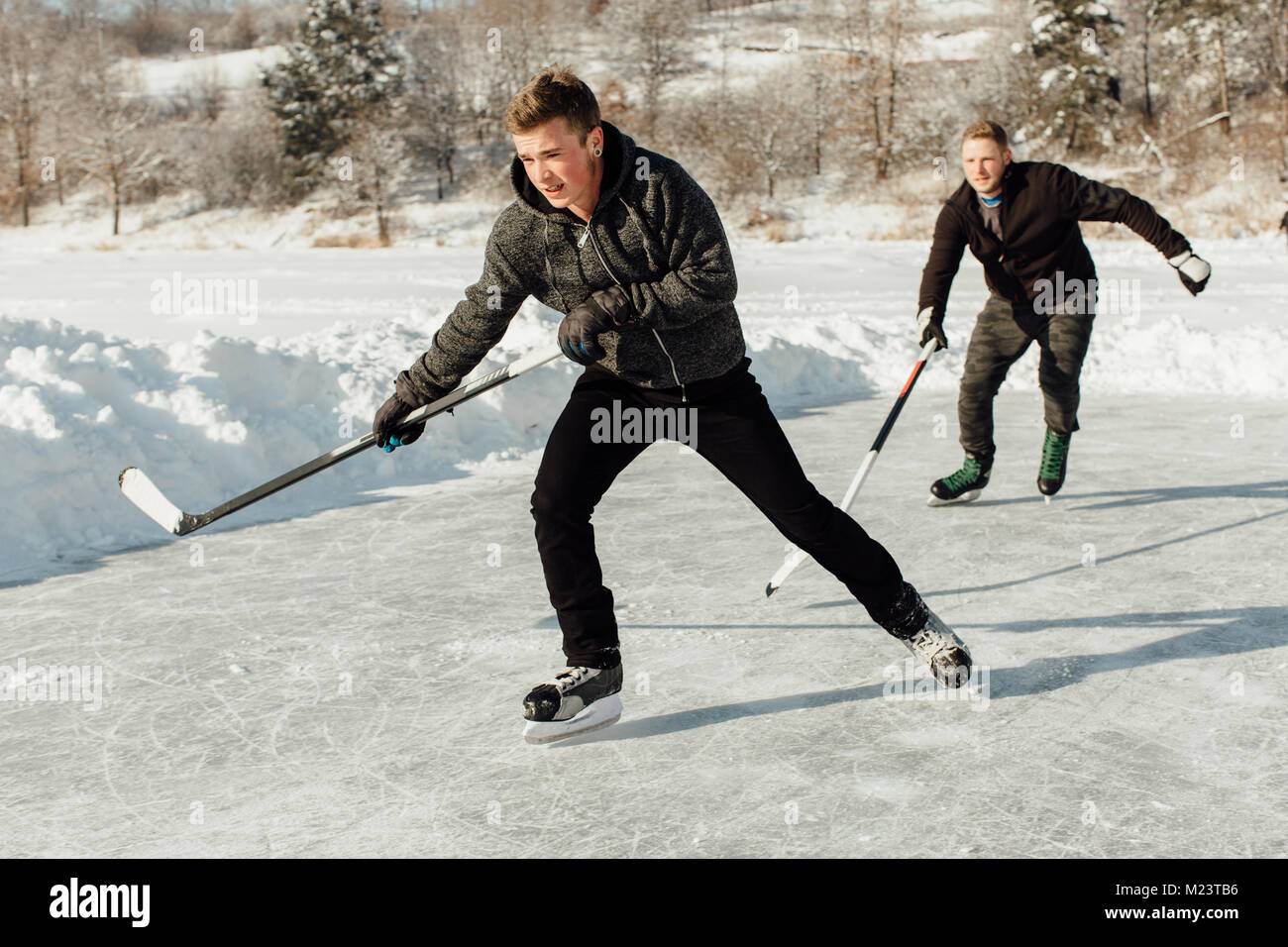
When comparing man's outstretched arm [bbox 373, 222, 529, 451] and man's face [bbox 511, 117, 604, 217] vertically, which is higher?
man's face [bbox 511, 117, 604, 217]

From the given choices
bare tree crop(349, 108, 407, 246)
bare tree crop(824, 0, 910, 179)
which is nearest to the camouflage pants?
bare tree crop(349, 108, 407, 246)

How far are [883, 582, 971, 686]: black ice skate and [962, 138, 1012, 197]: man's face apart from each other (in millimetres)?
2081

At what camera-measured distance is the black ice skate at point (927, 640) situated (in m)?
2.94

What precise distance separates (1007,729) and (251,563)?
9.29 feet

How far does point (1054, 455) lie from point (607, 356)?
287 centimetres

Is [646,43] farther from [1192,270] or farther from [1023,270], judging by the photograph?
[1192,270]

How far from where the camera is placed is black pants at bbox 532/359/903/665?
8.88 feet

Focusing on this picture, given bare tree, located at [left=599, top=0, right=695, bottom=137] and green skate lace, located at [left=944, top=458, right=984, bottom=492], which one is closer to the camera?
green skate lace, located at [left=944, top=458, right=984, bottom=492]

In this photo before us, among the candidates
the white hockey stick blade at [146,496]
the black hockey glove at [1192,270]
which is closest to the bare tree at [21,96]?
the white hockey stick blade at [146,496]

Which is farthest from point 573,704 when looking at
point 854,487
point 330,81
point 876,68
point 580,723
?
point 330,81

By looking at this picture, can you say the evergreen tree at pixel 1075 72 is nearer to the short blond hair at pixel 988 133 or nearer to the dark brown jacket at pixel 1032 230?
the dark brown jacket at pixel 1032 230

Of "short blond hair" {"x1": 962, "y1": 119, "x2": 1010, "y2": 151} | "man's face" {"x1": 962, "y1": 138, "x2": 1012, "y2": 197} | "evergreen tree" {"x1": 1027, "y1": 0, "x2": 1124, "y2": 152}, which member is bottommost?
"man's face" {"x1": 962, "y1": 138, "x2": 1012, "y2": 197}

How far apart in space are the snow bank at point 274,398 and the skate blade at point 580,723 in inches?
98.1

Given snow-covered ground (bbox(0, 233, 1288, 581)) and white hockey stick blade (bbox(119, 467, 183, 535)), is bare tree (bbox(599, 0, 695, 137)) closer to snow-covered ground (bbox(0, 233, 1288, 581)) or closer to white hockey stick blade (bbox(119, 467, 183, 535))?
snow-covered ground (bbox(0, 233, 1288, 581))
